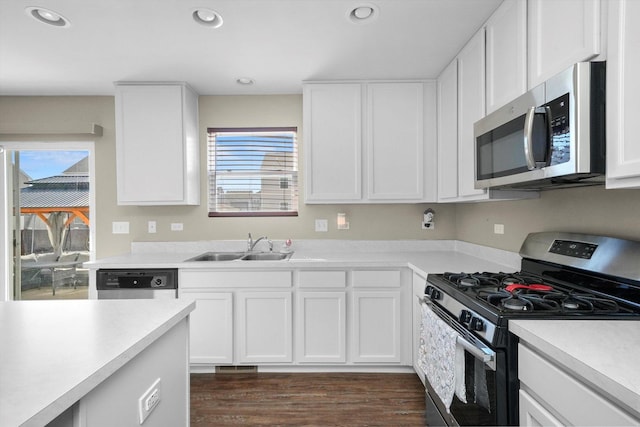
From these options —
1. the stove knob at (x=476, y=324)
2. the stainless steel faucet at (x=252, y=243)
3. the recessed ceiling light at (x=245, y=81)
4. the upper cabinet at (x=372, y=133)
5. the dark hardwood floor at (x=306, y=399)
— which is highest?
the recessed ceiling light at (x=245, y=81)

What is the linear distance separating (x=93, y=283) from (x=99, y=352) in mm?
2097

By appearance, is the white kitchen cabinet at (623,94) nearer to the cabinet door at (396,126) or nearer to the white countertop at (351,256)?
the white countertop at (351,256)

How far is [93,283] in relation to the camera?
2506 mm

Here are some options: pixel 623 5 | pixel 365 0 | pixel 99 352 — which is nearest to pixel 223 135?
pixel 365 0

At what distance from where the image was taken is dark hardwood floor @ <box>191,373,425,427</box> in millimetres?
2012

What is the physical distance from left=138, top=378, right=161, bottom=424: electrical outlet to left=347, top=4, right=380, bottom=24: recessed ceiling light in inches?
78.8

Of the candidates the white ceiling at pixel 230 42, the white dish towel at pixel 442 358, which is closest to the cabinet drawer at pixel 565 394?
the white dish towel at pixel 442 358

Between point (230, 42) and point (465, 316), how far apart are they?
215 cm

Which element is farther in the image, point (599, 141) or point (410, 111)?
point (410, 111)

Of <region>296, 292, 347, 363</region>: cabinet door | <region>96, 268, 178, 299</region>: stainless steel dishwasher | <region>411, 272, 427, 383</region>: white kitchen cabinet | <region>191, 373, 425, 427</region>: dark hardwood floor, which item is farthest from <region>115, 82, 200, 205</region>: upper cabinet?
<region>411, 272, 427, 383</region>: white kitchen cabinet

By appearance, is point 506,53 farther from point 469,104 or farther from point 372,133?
point 372,133

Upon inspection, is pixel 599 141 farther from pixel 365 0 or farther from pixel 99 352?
pixel 99 352

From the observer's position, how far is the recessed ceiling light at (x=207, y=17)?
6.16ft

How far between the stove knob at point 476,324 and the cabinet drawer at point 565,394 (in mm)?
141
